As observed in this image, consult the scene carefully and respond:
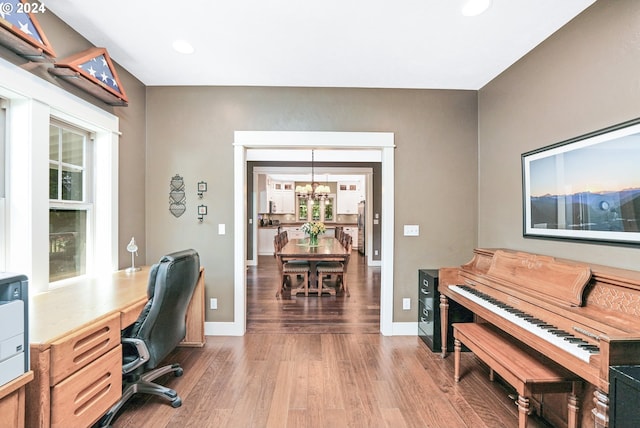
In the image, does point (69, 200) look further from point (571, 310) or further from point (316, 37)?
point (571, 310)

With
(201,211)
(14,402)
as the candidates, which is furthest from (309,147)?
(14,402)

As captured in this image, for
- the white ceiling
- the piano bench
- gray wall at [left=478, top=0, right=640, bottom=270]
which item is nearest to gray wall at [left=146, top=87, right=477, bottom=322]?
the white ceiling

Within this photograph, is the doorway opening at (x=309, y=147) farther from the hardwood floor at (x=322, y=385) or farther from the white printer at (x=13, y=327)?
the white printer at (x=13, y=327)

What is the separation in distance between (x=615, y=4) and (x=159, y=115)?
3.75 m

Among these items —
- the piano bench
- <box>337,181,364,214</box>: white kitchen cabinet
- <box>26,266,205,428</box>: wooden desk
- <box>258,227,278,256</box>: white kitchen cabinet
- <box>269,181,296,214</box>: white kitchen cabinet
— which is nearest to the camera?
<box>26,266,205,428</box>: wooden desk

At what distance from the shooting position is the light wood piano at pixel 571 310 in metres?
1.18

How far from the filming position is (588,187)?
185 centimetres

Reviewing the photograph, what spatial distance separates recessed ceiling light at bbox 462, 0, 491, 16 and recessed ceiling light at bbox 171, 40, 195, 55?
206cm

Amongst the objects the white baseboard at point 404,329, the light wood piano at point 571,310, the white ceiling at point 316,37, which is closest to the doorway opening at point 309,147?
the white baseboard at point 404,329

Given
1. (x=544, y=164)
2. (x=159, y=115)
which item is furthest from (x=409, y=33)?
(x=159, y=115)

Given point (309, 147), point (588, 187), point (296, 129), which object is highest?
point (296, 129)

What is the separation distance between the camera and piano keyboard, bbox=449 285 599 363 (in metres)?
1.36

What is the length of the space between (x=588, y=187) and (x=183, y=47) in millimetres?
3145

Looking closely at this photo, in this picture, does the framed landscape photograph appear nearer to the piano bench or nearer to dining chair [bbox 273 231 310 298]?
the piano bench
